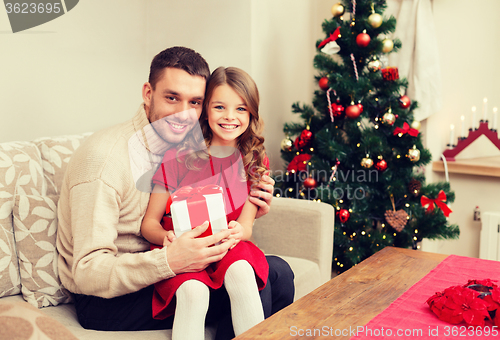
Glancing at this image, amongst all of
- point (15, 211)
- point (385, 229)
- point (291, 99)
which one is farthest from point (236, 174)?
point (291, 99)

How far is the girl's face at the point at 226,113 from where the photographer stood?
4.62 feet

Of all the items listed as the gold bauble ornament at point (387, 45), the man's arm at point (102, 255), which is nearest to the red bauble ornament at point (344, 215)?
the gold bauble ornament at point (387, 45)

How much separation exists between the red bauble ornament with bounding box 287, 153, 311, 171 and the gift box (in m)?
1.20

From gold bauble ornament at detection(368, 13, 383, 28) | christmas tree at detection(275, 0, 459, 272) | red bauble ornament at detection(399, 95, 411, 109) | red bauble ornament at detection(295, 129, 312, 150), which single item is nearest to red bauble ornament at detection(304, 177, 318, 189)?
christmas tree at detection(275, 0, 459, 272)

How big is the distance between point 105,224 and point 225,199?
1.36ft

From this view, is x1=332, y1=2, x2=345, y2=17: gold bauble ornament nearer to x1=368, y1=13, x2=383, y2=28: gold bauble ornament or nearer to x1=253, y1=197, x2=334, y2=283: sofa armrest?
x1=368, y1=13, x2=383, y2=28: gold bauble ornament

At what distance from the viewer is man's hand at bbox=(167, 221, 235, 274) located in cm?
112

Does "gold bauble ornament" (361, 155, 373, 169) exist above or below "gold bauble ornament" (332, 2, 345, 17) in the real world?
below

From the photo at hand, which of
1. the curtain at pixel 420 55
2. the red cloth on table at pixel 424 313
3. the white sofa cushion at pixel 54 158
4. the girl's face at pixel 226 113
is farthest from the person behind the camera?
the curtain at pixel 420 55

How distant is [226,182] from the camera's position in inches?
57.7

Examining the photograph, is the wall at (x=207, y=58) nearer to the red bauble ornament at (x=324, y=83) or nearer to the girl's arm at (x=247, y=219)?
the red bauble ornament at (x=324, y=83)

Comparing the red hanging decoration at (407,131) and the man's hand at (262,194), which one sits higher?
the red hanging decoration at (407,131)

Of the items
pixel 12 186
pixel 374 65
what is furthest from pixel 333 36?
pixel 12 186

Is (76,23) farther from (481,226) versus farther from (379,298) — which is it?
(481,226)
